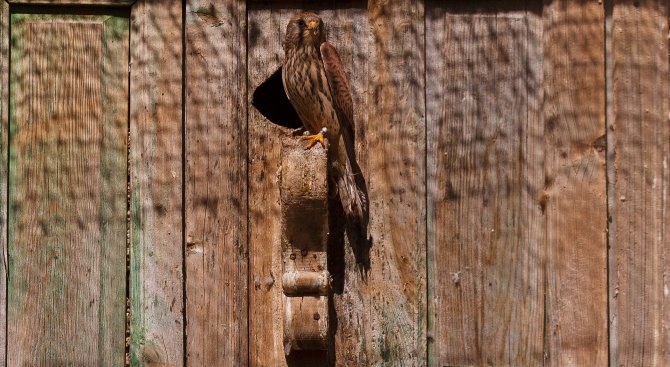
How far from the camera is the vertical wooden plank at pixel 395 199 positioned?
11.1 feet

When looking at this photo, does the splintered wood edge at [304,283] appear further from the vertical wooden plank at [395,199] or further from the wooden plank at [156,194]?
the wooden plank at [156,194]

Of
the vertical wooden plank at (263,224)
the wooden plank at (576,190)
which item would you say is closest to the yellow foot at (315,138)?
the vertical wooden plank at (263,224)

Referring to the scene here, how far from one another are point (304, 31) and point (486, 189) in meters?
0.78

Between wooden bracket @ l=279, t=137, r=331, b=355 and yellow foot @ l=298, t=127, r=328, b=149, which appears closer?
wooden bracket @ l=279, t=137, r=331, b=355

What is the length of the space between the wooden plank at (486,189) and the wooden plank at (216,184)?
620mm

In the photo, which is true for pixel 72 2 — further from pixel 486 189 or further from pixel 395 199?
pixel 486 189

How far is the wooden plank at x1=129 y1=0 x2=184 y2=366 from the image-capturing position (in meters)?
3.40

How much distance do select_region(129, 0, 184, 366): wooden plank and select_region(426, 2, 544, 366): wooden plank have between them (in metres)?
0.82

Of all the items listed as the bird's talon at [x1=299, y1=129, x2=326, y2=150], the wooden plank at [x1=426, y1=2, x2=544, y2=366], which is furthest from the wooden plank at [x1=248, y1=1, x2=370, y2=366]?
the wooden plank at [x1=426, y1=2, x2=544, y2=366]

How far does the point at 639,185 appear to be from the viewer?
3.34m

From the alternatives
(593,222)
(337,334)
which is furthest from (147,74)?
(593,222)

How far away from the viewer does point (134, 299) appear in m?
3.42

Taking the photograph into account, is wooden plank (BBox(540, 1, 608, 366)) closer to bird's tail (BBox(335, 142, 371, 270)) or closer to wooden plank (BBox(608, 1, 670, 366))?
wooden plank (BBox(608, 1, 670, 366))

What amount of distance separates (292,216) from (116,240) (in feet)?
1.98
